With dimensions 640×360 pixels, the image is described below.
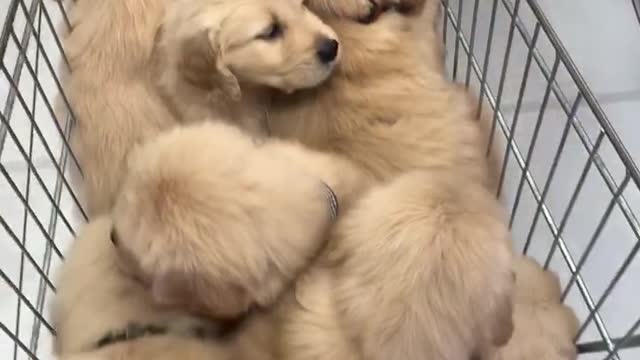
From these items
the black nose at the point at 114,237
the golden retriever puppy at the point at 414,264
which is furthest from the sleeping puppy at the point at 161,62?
the black nose at the point at 114,237

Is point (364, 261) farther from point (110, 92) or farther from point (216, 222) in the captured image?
point (110, 92)

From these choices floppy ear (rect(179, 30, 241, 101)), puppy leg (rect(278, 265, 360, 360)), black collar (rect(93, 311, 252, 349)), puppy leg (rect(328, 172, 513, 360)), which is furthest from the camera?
floppy ear (rect(179, 30, 241, 101))

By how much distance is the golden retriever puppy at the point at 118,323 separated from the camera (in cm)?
133

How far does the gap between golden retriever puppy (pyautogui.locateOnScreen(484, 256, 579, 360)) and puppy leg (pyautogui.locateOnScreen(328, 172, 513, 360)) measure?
15cm

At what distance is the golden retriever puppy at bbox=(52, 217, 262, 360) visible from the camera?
1.33 m

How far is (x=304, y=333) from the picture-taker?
4.18 ft

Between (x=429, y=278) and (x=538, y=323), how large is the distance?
0.32m

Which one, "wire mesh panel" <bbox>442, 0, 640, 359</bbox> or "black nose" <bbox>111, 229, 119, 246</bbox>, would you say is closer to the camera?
"black nose" <bbox>111, 229, 119, 246</bbox>

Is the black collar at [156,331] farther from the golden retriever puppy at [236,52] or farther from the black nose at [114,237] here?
the golden retriever puppy at [236,52]

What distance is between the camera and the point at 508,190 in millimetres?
1764

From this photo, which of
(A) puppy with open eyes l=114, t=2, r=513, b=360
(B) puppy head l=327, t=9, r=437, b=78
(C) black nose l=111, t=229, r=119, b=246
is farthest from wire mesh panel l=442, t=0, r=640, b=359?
(C) black nose l=111, t=229, r=119, b=246

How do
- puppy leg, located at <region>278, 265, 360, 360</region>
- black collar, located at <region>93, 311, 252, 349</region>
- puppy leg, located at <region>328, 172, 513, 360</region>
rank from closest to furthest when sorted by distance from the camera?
puppy leg, located at <region>328, 172, 513, 360</region> < puppy leg, located at <region>278, 265, 360, 360</region> < black collar, located at <region>93, 311, 252, 349</region>

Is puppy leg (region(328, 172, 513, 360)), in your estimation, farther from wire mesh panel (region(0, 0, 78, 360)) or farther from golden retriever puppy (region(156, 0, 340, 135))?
wire mesh panel (region(0, 0, 78, 360))

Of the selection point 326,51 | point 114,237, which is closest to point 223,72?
point 326,51
